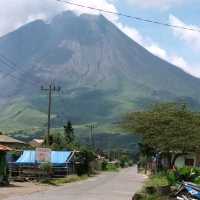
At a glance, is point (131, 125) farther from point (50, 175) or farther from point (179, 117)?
point (50, 175)

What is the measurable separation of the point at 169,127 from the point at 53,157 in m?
11.4

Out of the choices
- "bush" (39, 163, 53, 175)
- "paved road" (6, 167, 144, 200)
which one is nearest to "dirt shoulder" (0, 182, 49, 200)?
"paved road" (6, 167, 144, 200)

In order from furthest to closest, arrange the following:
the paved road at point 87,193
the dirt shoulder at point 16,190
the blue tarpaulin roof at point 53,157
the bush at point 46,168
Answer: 1. the blue tarpaulin roof at point 53,157
2. the bush at point 46,168
3. the dirt shoulder at point 16,190
4. the paved road at point 87,193

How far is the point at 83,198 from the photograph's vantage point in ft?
80.9

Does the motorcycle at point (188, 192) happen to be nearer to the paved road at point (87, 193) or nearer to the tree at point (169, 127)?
the paved road at point (87, 193)

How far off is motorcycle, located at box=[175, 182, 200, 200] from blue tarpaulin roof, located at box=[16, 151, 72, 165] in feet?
87.9

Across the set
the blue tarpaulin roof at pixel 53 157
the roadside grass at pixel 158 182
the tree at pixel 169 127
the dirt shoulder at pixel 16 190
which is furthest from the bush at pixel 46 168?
the dirt shoulder at pixel 16 190

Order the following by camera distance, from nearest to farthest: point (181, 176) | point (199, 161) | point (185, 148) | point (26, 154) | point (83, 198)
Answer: point (83, 198) < point (181, 176) < point (185, 148) < point (26, 154) < point (199, 161)

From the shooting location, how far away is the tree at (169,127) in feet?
132

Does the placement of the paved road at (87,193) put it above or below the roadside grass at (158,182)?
below

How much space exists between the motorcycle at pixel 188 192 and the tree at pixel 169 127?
19410 millimetres

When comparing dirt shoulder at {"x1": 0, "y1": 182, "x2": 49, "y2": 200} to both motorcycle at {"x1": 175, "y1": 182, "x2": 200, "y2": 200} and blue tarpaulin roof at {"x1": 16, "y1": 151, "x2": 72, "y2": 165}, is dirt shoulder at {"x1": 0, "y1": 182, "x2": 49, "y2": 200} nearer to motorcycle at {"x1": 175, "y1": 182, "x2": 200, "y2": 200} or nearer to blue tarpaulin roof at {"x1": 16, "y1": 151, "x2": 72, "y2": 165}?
motorcycle at {"x1": 175, "y1": 182, "x2": 200, "y2": 200}

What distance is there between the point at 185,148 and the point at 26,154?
46.3ft

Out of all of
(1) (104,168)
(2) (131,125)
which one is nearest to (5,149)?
(2) (131,125)
